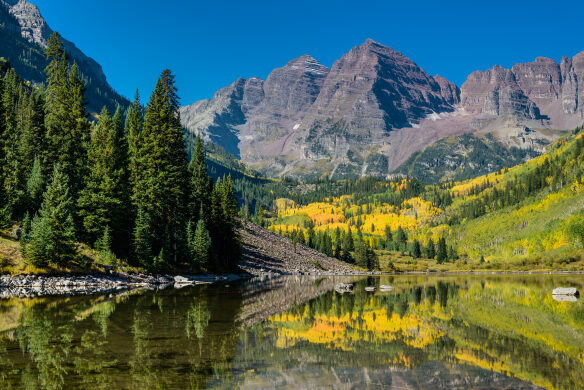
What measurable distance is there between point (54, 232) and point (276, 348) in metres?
36.9

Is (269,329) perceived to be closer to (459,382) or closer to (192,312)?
(192,312)

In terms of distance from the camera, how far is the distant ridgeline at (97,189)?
164ft

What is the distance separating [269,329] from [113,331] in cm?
861

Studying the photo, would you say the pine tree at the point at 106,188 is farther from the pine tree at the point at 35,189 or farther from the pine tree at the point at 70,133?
the pine tree at the point at 35,189

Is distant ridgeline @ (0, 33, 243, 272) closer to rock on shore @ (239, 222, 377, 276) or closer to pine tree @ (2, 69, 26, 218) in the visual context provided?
pine tree @ (2, 69, 26, 218)

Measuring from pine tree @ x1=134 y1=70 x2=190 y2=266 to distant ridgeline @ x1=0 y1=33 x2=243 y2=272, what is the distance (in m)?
0.15

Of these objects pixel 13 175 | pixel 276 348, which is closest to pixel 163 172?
pixel 13 175

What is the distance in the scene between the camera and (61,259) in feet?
159

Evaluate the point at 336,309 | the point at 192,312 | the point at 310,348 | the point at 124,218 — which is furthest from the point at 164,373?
the point at 124,218

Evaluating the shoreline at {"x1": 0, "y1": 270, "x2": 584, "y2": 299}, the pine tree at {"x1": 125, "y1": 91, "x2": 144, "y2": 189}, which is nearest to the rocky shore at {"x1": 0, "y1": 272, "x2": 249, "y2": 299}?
the shoreline at {"x1": 0, "y1": 270, "x2": 584, "y2": 299}

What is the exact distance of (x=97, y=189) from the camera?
195 feet

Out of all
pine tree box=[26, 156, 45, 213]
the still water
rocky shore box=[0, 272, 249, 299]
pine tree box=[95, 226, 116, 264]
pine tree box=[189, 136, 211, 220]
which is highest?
pine tree box=[189, 136, 211, 220]

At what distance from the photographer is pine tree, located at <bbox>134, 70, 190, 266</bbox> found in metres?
63.5

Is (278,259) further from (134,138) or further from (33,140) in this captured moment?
(33,140)
